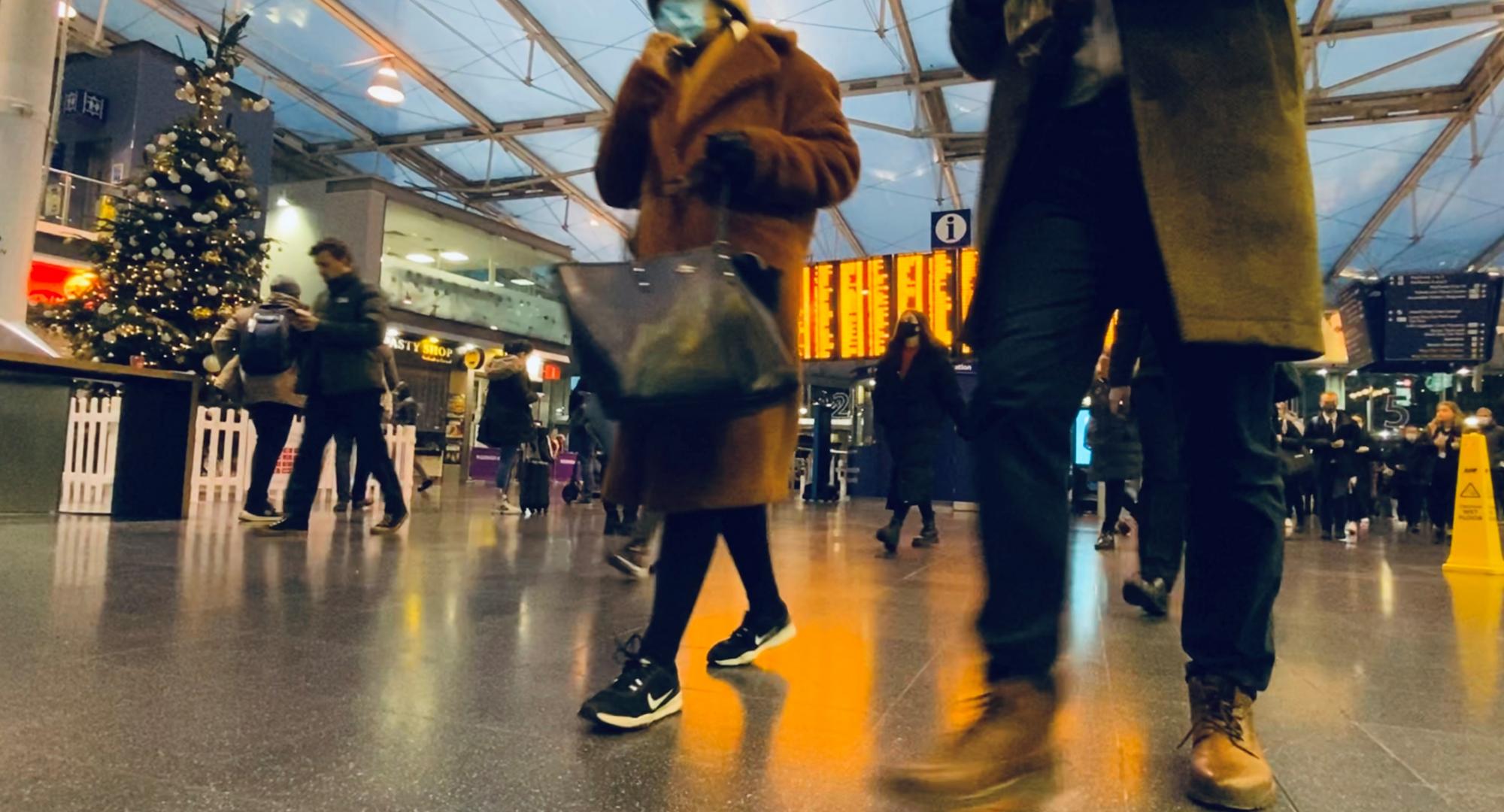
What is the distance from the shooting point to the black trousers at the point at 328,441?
5.87 m

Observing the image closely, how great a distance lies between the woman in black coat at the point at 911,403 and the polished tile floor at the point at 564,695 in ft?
6.77

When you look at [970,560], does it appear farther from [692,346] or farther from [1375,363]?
[1375,363]

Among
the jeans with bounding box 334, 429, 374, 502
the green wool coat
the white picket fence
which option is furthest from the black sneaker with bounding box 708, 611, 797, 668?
the white picket fence

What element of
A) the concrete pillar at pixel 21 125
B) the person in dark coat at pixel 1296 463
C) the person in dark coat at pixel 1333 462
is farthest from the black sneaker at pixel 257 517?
the person in dark coat at pixel 1333 462

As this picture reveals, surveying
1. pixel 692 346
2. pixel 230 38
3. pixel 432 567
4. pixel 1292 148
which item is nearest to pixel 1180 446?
pixel 1292 148

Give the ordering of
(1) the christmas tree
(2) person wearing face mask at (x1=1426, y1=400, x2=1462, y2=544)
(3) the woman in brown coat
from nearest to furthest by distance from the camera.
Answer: (3) the woman in brown coat, (1) the christmas tree, (2) person wearing face mask at (x1=1426, y1=400, x2=1462, y2=544)

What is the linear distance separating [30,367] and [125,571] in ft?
9.82

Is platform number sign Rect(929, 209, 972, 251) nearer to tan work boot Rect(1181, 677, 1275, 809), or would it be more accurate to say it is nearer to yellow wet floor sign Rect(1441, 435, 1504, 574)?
yellow wet floor sign Rect(1441, 435, 1504, 574)

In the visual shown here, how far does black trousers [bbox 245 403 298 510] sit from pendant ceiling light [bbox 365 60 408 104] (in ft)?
34.1

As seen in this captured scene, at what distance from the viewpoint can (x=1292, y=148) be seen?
60.8 inches

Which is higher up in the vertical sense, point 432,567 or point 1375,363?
point 1375,363

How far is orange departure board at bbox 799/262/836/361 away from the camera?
12.8m

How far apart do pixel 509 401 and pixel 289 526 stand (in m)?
2.85

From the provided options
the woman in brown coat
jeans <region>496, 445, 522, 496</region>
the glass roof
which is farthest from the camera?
A: the glass roof
